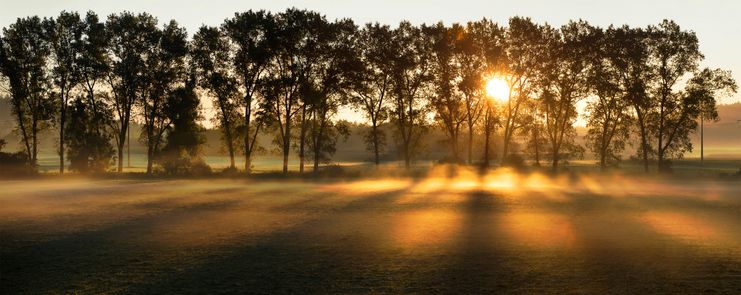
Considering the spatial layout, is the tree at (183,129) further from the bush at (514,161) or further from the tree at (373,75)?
the bush at (514,161)

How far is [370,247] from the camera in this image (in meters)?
18.2

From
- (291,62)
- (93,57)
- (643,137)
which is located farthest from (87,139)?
(643,137)

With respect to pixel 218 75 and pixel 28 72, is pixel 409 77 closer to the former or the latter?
pixel 218 75

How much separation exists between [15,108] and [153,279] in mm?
73617

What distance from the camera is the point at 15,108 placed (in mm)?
75500

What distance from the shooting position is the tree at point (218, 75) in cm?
7138

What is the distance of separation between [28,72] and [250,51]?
29.1m

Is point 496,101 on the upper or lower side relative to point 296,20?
lower

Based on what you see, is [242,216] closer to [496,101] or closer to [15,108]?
[496,101]

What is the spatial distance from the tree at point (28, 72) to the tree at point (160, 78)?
12237 millimetres

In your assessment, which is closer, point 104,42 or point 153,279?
point 153,279

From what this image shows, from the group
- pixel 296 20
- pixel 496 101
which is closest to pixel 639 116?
pixel 496 101

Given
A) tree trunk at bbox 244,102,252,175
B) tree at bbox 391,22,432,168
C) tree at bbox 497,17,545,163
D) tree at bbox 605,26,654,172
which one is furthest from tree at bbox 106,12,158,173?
tree at bbox 605,26,654,172

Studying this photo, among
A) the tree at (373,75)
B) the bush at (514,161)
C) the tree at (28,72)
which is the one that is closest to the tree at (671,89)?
the bush at (514,161)
